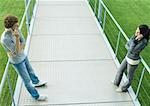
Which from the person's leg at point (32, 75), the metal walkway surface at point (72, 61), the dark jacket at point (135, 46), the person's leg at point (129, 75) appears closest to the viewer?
the dark jacket at point (135, 46)

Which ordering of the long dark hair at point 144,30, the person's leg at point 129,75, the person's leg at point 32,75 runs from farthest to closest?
the person's leg at point 32,75 → the person's leg at point 129,75 → the long dark hair at point 144,30

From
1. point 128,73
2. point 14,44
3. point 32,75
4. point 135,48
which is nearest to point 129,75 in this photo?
point 128,73

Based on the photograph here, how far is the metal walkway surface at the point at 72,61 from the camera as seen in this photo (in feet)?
15.0

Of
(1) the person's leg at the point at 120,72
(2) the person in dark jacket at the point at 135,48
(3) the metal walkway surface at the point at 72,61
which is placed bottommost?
(3) the metal walkway surface at the point at 72,61

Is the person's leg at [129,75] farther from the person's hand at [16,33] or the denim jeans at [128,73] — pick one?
the person's hand at [16,33]

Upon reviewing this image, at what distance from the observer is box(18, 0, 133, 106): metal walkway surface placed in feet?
15.0

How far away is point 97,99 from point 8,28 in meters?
1.98

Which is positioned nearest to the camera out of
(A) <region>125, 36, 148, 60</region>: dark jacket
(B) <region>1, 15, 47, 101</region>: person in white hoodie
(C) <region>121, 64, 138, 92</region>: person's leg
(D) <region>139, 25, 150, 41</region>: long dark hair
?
(B) <region>1, 15, 47, 101</region>: person in white hoodie

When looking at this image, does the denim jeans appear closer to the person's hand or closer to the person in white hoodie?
the person in white hoodie

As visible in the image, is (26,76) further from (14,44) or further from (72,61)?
(72,61)

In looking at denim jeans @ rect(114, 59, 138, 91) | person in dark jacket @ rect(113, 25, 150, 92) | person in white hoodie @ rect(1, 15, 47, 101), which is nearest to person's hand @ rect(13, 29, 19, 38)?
person in white hoodie @ rect(1, 15, 47, 101)

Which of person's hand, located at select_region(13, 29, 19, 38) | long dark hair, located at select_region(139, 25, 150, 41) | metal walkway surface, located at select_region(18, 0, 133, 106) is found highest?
person's hand, located at select_region(13, 29, 19, 38)

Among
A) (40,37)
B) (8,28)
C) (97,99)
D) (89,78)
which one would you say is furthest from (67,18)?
(8,28)

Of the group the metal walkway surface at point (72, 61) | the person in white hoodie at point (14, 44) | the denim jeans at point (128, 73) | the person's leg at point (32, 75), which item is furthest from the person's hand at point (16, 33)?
the denim jeans at point (128, 73)
